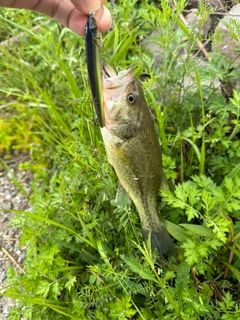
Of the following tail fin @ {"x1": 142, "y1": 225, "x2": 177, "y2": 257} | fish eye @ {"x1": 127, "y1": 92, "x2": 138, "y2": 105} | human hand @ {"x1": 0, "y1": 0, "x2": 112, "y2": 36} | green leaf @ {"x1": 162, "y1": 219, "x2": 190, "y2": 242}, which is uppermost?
human hand @ {"x1": 0, "y1": 0, "x2": 112, "y2": 36}

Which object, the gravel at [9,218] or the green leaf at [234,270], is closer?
the green leaf at [234,270]

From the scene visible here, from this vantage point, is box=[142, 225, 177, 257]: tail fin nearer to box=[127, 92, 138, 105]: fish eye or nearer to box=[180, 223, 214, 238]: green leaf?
box=[180, 223, 214, 238]: green leaf

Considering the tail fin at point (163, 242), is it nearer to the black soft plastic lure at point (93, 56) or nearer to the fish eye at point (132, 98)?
the fish eye at point (132, 98)

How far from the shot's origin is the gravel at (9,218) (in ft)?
9.77

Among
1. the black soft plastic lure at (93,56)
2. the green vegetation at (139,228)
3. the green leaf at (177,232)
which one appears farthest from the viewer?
the green leaf at (177,232)

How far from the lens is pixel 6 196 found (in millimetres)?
3549

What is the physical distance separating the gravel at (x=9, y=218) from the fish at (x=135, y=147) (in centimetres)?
101

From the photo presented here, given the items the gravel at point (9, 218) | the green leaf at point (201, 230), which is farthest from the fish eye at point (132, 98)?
the gravel at point (9, 218)

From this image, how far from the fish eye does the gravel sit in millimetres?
1246

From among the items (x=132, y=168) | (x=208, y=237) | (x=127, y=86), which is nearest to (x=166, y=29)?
(x=127, y=86)

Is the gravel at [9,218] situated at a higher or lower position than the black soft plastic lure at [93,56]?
lower

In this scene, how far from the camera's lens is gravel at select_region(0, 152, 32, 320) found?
2.98m

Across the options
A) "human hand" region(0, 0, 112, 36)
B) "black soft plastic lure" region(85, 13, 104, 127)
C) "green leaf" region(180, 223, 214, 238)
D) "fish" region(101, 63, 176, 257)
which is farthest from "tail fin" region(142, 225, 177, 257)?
"human hand" region(0, 0, 112, 36)

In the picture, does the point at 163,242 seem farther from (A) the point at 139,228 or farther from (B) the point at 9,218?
(B) the point at 9,218
